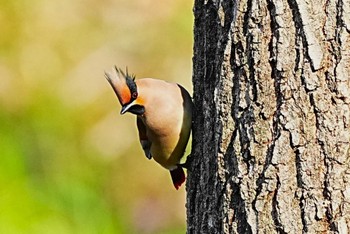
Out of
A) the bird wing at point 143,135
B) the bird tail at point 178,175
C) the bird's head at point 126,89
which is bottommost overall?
the bird tail at point 178,175

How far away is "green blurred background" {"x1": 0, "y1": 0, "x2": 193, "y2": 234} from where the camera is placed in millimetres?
6305

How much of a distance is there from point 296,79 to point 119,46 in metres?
4.69

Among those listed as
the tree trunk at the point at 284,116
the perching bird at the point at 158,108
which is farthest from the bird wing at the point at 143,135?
the tree trunk at the point at 284,116

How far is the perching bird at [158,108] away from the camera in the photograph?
3311 mm

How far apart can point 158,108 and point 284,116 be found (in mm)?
Answer: 975

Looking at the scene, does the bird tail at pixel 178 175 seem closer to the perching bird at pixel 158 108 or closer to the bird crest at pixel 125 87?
the perching bird at pixel 158 108

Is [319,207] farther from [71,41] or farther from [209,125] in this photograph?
[71,41]

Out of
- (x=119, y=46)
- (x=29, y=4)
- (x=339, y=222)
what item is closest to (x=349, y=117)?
(x=339, y=222)

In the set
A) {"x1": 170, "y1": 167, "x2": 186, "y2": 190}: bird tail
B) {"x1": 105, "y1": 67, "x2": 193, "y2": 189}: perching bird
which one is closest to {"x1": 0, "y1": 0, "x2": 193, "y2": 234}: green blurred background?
{"x1": 170, "y1": 167, "x2": 186, "y2": 190}: bird tail

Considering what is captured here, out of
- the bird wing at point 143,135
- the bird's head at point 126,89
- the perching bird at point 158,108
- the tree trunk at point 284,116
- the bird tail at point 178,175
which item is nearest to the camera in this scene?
the tree trunk at point 284,116

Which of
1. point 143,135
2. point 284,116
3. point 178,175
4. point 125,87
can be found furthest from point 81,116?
point 284,116

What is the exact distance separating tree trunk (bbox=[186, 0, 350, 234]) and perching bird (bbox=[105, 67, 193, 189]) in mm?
606

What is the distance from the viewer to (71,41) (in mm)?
7184

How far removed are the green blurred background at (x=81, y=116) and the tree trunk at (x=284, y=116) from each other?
3.55 metres
